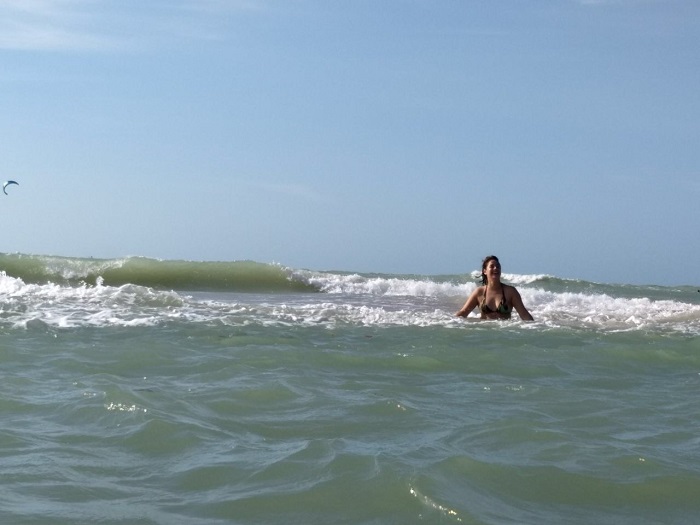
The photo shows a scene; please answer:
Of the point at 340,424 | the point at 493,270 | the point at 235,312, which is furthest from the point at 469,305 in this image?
the point at 340,424

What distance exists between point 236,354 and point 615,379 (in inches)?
124

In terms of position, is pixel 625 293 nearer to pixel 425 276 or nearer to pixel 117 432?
pixel 425 276

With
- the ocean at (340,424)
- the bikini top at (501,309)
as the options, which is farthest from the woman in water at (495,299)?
the ocean at (340,424)

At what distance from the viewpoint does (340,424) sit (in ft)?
17.4

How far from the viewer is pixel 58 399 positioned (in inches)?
228

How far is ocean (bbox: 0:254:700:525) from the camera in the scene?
151 inches

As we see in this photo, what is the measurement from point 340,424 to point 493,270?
24.3 ft

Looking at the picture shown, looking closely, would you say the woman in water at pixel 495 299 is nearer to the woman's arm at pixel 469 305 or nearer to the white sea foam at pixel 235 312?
the woman's arm at pixel 469 305

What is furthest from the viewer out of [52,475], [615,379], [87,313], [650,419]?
[87,313]

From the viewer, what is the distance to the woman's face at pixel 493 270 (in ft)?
40.7

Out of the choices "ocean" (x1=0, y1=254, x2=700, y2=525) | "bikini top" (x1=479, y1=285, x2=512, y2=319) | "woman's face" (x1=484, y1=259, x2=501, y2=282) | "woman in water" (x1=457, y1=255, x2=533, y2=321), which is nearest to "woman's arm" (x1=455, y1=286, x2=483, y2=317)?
"woman in water" (x1=457, y1=255, x2=533, y2=321)

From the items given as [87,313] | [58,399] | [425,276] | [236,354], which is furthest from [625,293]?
[58,399]

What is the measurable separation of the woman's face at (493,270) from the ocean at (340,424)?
1328 mm

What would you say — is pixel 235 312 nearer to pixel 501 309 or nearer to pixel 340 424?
pixel 501 309
